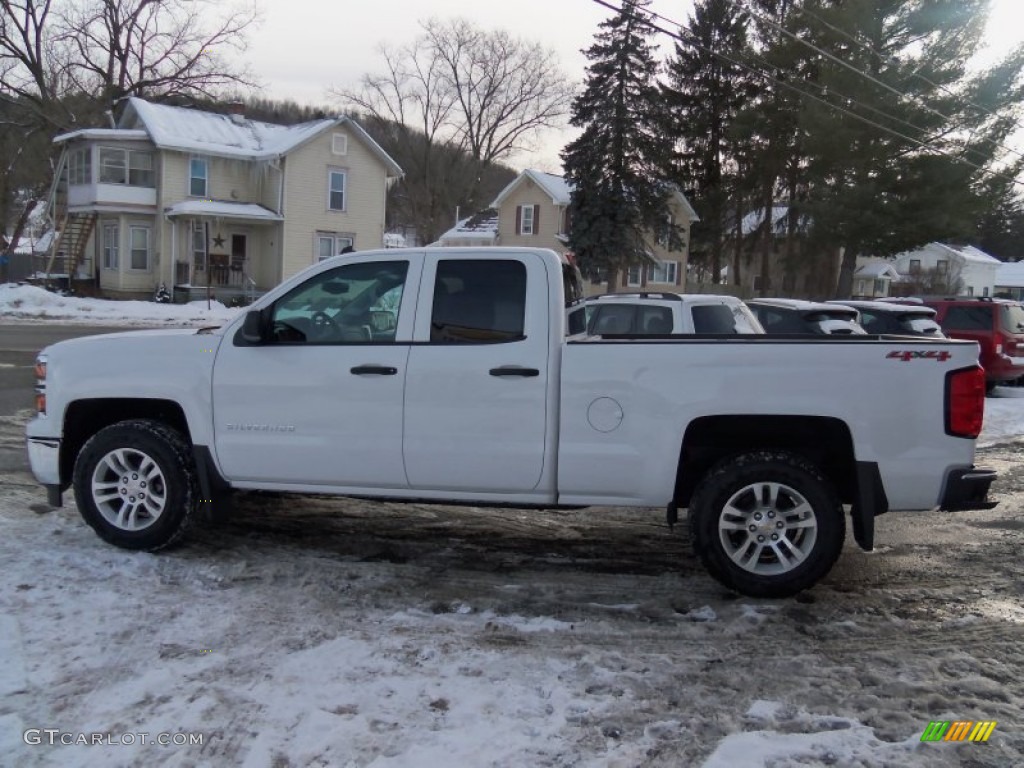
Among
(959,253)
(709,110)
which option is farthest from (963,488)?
(959,253)

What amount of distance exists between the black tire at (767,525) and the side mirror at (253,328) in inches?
111

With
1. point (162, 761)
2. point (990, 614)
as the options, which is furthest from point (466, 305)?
point (990, 614)

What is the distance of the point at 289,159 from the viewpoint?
37.8 metres

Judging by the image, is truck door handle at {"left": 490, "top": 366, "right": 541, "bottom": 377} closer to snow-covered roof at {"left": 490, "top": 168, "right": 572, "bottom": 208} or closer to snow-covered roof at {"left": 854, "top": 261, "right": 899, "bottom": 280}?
snow-covered roof at {"left": 490, "top": 168, "right": 572, "bottom": 208}

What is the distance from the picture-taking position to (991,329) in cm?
1452

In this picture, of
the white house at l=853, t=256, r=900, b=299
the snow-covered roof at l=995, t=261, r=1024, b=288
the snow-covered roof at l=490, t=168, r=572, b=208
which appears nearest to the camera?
the snow-covered roof at l=490, t=168, r=572, b=208

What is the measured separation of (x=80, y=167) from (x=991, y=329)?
36154 mm

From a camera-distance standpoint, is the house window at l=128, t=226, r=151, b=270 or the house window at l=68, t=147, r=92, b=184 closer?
the house window at l=68, t=147, r=92, b=184

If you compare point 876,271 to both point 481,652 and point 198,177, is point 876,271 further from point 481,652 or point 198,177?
point 481,652

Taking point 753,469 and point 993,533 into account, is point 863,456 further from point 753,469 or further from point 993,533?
point 993,533

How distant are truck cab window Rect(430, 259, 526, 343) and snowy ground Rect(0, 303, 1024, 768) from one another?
4.96ft

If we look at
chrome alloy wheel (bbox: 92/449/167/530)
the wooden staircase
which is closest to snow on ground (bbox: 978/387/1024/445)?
chrome alloy wheel (bbox: 92/449/167/530)

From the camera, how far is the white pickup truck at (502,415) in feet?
15.4

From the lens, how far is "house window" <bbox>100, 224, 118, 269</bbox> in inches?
1459
